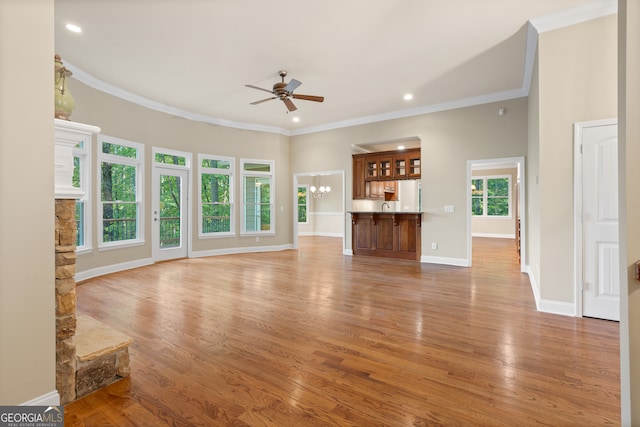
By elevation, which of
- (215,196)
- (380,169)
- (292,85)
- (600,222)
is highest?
(292,85)

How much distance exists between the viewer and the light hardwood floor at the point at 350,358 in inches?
68.9

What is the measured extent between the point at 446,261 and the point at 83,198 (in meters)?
6.60

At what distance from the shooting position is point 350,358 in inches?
93.4

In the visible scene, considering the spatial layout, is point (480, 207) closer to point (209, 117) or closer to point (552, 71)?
point (552, 71)

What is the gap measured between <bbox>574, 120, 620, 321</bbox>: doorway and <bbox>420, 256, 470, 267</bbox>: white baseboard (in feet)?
9.24

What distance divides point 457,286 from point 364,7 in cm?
381

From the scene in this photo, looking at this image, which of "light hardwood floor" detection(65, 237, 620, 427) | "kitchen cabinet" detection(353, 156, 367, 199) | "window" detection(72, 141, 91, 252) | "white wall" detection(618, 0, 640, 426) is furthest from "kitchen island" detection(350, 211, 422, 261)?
"white wall" detection(618, 0, 640, 426)

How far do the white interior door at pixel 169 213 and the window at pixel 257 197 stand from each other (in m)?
1.48

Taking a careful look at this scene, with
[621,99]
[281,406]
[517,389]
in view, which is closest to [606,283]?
[517,389]

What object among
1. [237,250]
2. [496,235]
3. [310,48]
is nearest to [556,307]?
[310,48]

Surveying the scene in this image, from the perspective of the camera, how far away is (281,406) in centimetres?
181

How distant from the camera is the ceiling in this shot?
3277 mm

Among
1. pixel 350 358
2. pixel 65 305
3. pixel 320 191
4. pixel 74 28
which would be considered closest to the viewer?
pixel 65 305

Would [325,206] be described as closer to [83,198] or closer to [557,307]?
[83,198]
